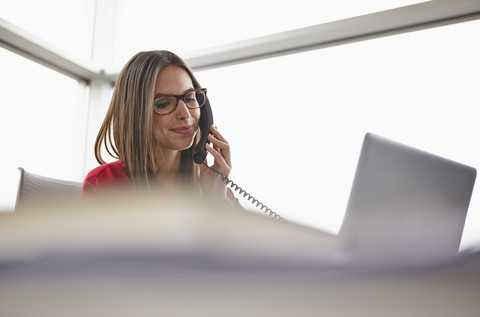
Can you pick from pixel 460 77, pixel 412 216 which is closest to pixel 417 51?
pixel 460 77

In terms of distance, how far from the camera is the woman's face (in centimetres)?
111

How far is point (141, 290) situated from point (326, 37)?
2059 millimetres

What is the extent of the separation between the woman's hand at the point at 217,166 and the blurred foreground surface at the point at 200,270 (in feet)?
3.36

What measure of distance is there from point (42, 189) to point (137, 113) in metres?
0.38

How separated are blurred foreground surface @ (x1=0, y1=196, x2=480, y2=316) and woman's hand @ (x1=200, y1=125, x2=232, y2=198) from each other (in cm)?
103

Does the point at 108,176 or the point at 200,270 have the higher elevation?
the point at 108,176

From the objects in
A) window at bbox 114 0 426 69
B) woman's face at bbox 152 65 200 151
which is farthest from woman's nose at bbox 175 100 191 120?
window at bbox 114 0 426 69

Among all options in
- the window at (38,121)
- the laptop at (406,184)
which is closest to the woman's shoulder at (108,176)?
the laptop at (406,184)

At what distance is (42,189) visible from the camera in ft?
3.76

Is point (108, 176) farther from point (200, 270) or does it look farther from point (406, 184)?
point (200, 270)

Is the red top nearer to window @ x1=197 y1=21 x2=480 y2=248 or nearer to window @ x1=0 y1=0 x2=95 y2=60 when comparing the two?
window @ x1=197 y1=21 x2=480 y2=248

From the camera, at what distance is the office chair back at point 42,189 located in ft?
3.58

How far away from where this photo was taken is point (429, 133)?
175 centimetres

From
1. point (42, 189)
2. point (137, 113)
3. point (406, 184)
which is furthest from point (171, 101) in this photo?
point (406, 184)
